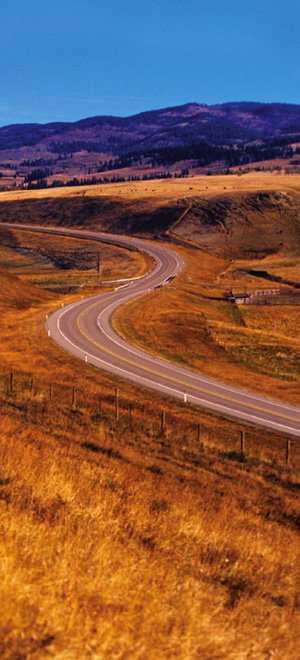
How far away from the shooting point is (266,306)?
88000mm

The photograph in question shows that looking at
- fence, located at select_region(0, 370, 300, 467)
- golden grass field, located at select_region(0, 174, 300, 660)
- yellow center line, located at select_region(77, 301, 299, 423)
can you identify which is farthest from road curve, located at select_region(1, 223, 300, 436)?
golden grass field, located at select_region(0, 174, 300, 660)

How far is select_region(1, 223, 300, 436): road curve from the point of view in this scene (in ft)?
114

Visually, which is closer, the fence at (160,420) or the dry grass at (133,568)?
the dry grass at (133,568)

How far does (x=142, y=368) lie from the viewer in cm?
4506

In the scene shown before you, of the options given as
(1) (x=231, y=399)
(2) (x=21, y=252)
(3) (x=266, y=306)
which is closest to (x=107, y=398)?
(1) (x=231, y=399)

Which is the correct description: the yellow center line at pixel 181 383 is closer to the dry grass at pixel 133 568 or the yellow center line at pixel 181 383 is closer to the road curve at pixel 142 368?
the road curve at pixel 142 368

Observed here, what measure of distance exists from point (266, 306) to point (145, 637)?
273 ft

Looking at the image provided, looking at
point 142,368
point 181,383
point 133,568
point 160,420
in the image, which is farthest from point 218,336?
point 133,568

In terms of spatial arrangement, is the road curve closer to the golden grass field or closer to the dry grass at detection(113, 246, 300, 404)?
the dry grass at detection(113, 246, 300, 404)

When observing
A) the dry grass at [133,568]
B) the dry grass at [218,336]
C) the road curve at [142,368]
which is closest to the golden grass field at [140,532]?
the dry grass at [133,568]

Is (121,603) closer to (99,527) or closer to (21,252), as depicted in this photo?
(99,527)

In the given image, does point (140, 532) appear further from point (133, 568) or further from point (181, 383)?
point (181, 383)

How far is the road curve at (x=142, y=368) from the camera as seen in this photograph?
34888 millimetres

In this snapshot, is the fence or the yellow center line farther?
the yellow center line
